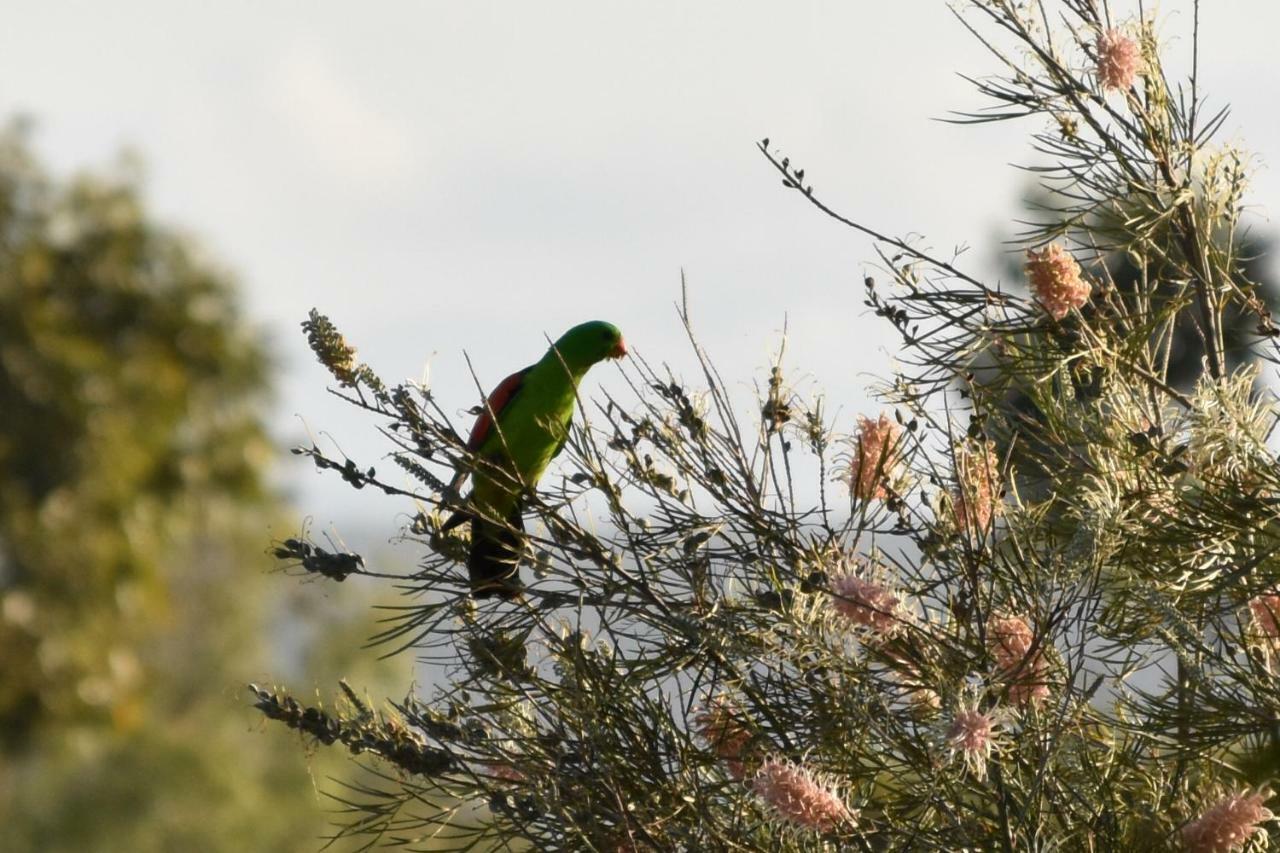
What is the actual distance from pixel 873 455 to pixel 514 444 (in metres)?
1.24

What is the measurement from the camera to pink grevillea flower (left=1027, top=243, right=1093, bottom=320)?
2.44 metres

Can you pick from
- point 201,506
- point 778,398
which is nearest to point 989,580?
point 778,398

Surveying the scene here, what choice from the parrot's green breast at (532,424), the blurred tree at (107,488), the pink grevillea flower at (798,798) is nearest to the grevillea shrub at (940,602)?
the pink grevillea flower at (798,798)

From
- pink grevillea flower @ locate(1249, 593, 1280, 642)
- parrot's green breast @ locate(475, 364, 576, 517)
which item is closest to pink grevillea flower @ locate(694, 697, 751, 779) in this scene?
pink grevillea flower @ locate(1249, 593, 1280, 642)

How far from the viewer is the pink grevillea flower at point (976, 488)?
2.29 meters

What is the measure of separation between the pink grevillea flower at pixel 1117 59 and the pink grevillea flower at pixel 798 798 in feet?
4.11

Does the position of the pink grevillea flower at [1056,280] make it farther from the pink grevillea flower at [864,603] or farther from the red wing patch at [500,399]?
the red wing patch at [500,399]

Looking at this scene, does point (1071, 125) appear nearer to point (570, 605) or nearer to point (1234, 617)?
point (1234, 617)

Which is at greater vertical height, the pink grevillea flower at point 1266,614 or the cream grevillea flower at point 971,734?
the pink grevillea flower at point 1266,614

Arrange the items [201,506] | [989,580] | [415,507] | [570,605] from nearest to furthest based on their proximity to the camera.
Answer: [989,580] → [570,605] → [415,507] → [201,506]

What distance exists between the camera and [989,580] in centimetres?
231

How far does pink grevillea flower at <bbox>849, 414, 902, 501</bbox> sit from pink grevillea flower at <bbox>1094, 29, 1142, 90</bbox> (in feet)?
2.15

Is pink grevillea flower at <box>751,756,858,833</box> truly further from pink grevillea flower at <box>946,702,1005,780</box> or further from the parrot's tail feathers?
the parrot's tail feathers

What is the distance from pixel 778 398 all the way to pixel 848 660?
50 cm
